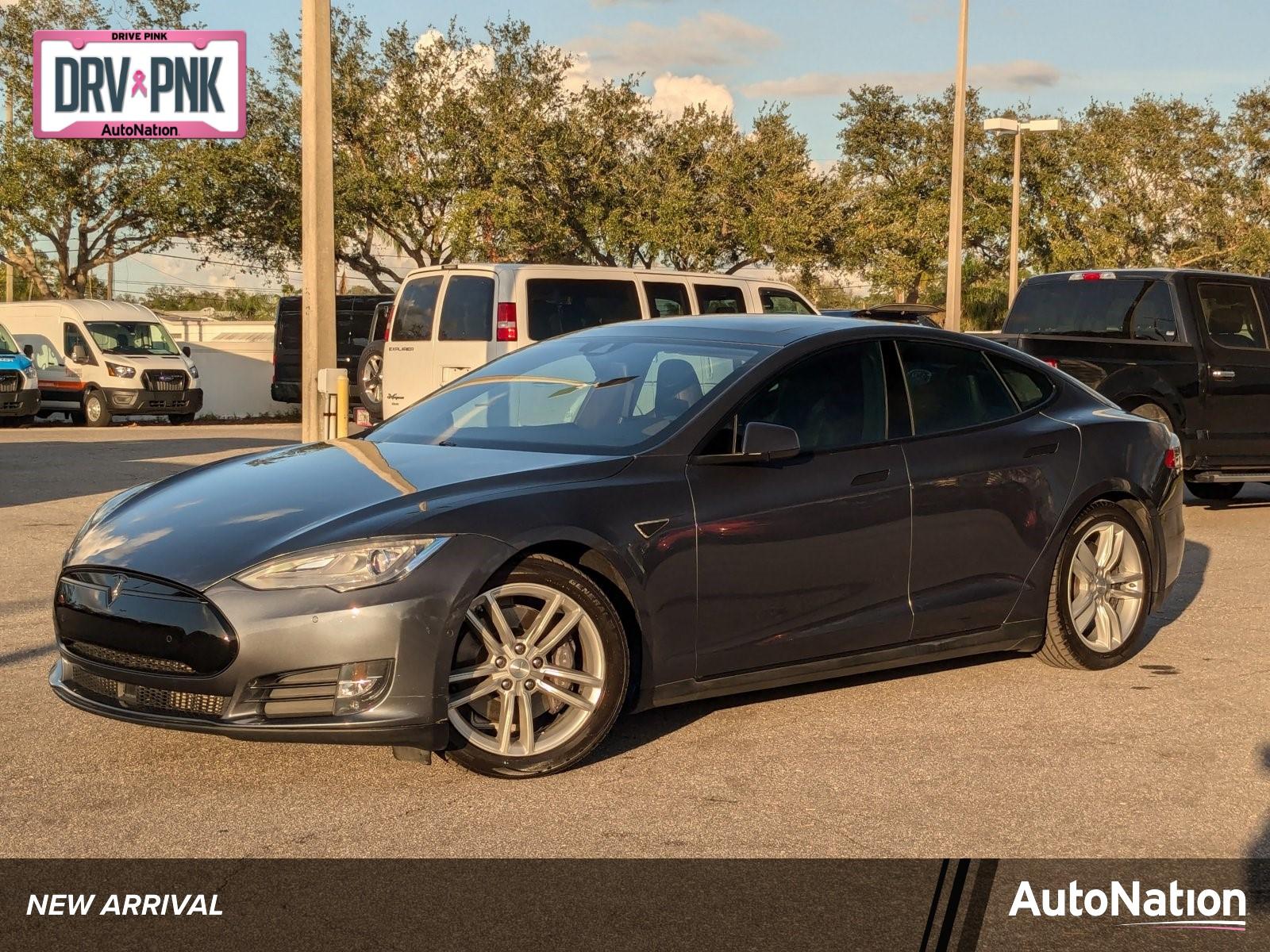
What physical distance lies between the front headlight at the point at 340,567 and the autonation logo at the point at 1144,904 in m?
2.02

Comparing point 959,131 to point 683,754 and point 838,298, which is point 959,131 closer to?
point 683,754

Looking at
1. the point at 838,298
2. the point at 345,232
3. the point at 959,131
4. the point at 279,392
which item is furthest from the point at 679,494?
the point at 838,298

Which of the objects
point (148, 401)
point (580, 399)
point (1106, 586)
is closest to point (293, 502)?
point (580, 399)

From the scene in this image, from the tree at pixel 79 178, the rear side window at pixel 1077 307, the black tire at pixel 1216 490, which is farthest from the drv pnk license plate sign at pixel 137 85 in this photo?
the black tire at pixel 1216 490

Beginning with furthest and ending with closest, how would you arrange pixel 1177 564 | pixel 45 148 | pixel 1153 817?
1. pixel 45 148
2. pixel 1177 564
3. pixel 1153 817

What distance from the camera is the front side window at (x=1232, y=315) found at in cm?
1317

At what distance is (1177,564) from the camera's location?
24.8ft

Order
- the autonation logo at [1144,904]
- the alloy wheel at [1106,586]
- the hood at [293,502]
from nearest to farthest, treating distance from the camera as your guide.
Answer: the autonation logo at [1144,904] < the hood at [293,502] < the alloy wheel at [1106,586]

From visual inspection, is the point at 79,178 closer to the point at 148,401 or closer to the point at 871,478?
the point at 148,401

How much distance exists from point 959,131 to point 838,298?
4077 cm

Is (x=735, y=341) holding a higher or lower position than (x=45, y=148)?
lower

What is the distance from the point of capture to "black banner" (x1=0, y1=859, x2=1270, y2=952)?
384cm

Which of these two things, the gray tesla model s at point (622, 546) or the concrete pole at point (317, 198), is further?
the concrete pole at point (317, 198)

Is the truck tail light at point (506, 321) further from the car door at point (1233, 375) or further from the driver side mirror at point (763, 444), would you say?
the driver side mirror at point (763, 444)
